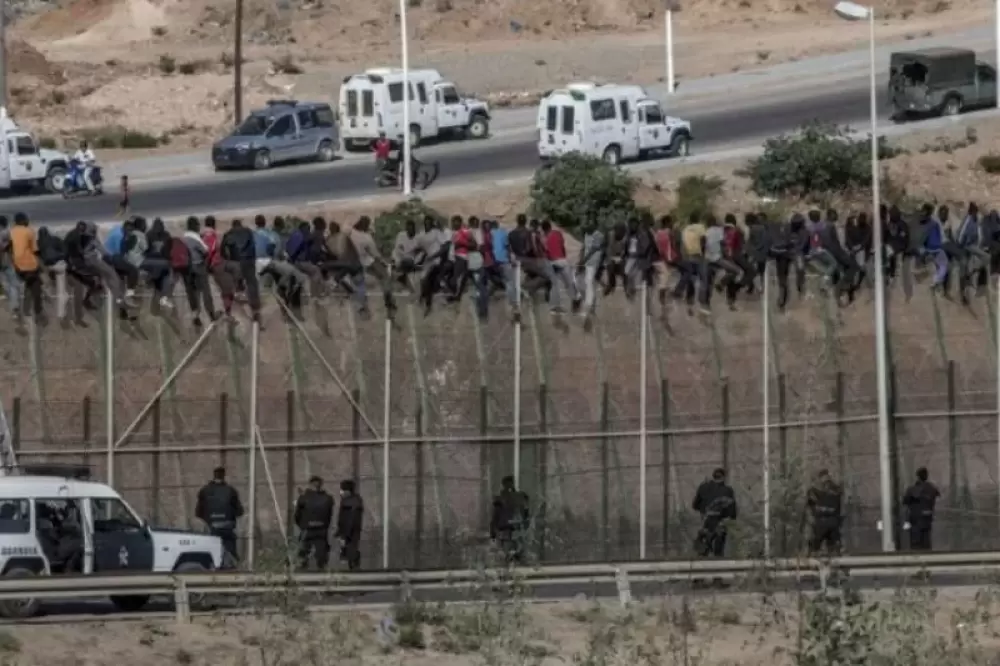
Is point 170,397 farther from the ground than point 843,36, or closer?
closer

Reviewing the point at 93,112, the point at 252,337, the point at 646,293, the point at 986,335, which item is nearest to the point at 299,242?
the point at 252,337

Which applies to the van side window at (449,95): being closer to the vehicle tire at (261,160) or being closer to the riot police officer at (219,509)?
the vehicle tire at (261,160)

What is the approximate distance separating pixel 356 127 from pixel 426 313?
23503 mm

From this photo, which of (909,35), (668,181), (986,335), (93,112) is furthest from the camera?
(909,35)

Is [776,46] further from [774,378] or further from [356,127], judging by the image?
[774,378]

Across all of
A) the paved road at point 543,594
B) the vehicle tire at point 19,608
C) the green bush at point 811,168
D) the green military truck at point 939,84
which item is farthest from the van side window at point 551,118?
the vehicle tire at point 19,608

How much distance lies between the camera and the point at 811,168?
48.4m

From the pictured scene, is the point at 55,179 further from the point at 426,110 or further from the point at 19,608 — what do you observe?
the point at 19,608

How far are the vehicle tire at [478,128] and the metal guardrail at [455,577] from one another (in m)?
33.6

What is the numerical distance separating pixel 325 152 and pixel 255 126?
164 cm

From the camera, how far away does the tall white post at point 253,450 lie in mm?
33094

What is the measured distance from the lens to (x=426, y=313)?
117 feet

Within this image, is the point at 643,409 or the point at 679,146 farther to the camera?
the point at 679,146

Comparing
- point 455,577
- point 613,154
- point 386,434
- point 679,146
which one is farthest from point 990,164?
point 455,577
